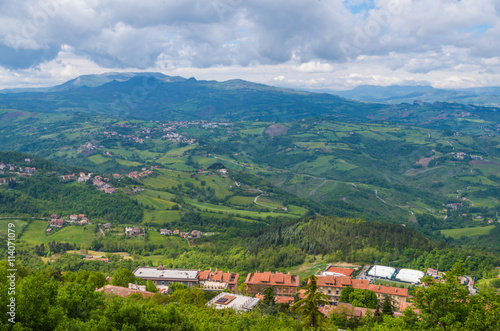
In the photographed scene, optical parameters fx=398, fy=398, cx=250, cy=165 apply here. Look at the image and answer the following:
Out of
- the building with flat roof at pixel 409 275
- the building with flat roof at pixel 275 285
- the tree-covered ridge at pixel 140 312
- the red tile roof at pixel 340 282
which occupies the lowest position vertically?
the building with flat roof at pixel 409 275

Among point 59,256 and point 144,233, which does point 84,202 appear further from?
point 59,256

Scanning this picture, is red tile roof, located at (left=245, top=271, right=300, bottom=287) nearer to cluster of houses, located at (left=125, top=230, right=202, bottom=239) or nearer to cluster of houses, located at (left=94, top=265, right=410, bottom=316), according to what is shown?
cluster of houses, located at (left=94, top=265, right=410, bottom=316)

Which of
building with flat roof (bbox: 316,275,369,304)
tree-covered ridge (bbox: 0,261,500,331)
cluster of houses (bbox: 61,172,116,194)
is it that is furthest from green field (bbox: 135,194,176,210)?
tree-covered ridge (bbox: 0,261,500,331)

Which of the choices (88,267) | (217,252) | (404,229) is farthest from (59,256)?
(404,229)

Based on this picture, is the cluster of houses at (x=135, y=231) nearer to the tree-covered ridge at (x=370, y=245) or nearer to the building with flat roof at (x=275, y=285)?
the tree-covered ridge at (x=370, y=245)

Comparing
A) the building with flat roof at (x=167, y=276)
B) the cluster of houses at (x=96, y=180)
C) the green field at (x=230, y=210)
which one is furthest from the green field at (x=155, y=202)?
the building with flat roof at (x=167, y=276)
